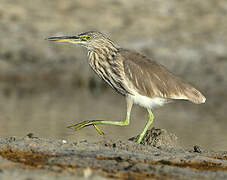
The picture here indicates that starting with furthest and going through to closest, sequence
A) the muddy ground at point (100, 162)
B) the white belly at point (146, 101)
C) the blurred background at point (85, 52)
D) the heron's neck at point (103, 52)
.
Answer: the blurred background at point (85, 52) < the heron's neck at point (103, 52) < the white belly at point (146, 101) < the muddy ground at point (100, 162)

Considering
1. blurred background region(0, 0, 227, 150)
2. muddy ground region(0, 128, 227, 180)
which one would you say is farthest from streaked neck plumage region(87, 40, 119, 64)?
blurred background region(0, 0, 227, 150)

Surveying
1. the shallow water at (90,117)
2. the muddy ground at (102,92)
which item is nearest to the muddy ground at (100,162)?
the muddy ground at (102,92)

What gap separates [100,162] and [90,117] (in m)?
7.77

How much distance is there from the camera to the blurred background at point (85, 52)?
15.0m

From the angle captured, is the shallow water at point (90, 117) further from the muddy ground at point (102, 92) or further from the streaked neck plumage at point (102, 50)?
the streaked neck plumage at point (102, 50)

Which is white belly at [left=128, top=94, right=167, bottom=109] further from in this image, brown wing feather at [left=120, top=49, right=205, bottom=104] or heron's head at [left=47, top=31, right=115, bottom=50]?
heron's head at [left=47, top=31, right=115, bottom=50]

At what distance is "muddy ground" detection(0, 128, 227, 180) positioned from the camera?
5.36 meters

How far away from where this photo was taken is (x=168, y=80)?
27.9ft

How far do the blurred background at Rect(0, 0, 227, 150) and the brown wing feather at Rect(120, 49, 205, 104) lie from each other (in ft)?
15.4

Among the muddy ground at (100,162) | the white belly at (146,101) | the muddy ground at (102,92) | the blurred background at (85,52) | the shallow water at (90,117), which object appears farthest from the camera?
the blurred background at (85,52)

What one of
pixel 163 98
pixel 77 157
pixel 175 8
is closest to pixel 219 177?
pixel 77 157

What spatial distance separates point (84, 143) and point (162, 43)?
46.2 ft

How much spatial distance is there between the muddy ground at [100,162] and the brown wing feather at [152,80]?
1.06 meters

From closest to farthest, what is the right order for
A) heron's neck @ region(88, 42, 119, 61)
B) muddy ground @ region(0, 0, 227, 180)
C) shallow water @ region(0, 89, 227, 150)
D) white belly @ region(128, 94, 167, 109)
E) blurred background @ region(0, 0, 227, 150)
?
muddy ground @ region(0, 0, 227, 180) < white belly @ region(128, 94, 167, 109) < heron's neck @ region(88, 42, 119, 61) < shallow water @ region(0, 89, 227, 150) < blurred background @ region(0, 0, 227, 150)
